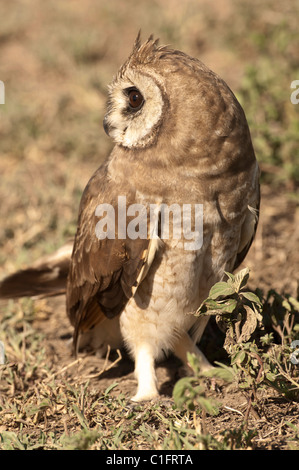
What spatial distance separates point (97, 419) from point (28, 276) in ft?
4.86

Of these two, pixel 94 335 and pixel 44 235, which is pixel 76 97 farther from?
pixel 94 335

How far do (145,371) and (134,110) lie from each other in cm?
162

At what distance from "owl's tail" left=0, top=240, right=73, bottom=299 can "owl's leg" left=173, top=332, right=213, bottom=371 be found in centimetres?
101

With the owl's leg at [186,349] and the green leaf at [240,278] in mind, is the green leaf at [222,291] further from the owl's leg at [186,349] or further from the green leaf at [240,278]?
the owl's leg at [186,349]

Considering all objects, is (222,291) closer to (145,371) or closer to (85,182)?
(145,371)

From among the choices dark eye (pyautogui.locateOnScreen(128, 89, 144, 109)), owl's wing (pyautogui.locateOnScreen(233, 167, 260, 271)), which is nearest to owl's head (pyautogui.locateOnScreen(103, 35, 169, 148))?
dark eye (pyautogui.locateOnScreen(128, 89, 144, 109))

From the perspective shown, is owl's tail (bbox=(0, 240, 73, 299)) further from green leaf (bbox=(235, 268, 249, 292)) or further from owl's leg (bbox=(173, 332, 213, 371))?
green leaf (bbox=(235, 268, 249, 292))

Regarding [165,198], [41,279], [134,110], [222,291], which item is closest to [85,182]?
[41,279]

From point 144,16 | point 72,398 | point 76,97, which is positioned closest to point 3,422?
point 72,398

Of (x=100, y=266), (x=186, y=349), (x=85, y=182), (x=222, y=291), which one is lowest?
(x=186, y=349)

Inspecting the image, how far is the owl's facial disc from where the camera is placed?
138 inches

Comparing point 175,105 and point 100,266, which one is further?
point 100,266

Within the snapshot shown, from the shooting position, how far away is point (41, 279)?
4664mm

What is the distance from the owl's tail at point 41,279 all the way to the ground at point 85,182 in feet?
0.98
